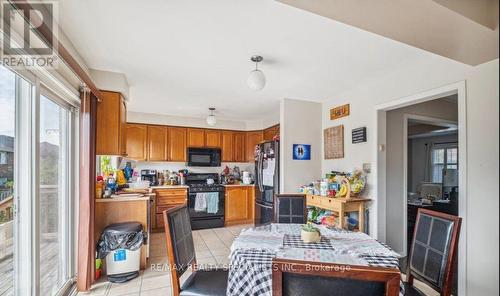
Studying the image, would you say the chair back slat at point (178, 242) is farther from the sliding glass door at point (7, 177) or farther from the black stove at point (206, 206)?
the black stove at point (206, 206)

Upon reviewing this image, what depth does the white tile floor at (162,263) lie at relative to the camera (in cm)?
246

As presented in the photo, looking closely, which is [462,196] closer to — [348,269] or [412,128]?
[348,269]

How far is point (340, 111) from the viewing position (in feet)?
12.0

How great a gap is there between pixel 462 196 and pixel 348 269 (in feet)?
6.55

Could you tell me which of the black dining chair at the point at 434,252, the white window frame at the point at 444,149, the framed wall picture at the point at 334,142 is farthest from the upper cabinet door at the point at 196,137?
the white window frame at the point at 444,149

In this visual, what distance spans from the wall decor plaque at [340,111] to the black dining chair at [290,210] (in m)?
1.63

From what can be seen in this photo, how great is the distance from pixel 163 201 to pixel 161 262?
1636mm

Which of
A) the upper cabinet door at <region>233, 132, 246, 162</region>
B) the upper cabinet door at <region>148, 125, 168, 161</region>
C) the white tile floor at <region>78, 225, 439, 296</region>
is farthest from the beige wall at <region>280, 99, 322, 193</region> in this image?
the upper cabinet door at <region>148, 125, 168, 161</region>

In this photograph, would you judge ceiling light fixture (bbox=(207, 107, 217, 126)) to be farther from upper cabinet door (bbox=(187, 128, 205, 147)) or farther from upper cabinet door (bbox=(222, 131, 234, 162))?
upper cabinet door (bbox=(222, 131, 234, 162))

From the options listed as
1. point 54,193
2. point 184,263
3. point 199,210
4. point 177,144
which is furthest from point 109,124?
point 199,210

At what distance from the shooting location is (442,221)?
5.57ft

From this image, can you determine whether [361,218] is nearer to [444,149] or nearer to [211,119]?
[211,119]

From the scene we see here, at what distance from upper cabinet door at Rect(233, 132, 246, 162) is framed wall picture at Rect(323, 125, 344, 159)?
7.32 ft

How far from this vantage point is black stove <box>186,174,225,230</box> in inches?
187
